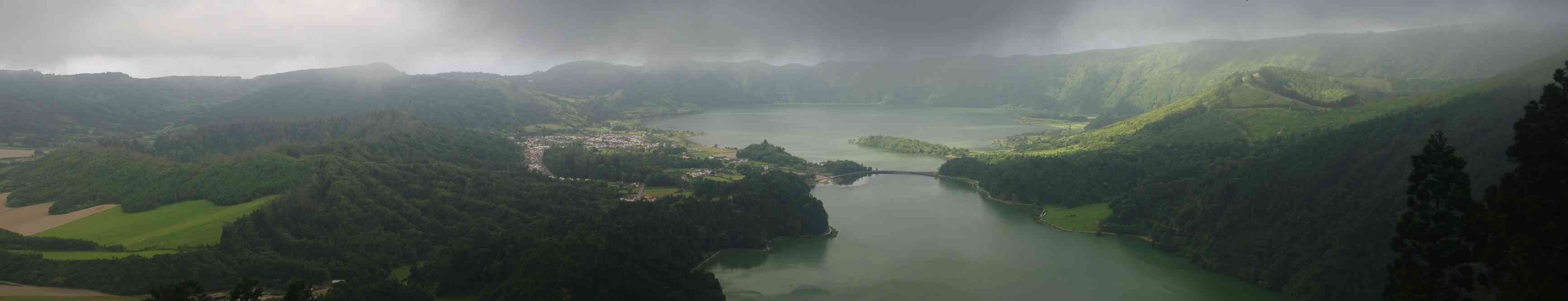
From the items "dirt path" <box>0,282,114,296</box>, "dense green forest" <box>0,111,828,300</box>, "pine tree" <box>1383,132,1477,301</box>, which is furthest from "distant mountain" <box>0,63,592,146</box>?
"pine tree" <box>1383,132,1477,301</box>

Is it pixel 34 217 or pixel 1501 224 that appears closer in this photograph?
pixel 1501 224

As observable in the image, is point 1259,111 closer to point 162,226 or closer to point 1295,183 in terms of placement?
point 1295,183

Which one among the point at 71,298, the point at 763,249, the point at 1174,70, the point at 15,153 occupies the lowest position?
the point at 763,249

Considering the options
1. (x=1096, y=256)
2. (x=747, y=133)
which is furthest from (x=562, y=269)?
(x=747, y=133)

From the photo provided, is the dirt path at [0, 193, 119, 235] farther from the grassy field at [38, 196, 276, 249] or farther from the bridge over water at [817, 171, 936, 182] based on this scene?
the bridge over water at [817, 171, 936, 182]

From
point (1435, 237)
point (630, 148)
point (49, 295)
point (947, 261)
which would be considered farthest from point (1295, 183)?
point (630, 148)

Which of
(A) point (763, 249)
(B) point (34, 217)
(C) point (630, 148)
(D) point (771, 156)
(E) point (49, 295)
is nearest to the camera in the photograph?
(E) point (49, 295)

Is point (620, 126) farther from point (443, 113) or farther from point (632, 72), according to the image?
point (632, 72)

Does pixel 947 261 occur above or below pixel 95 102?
below
